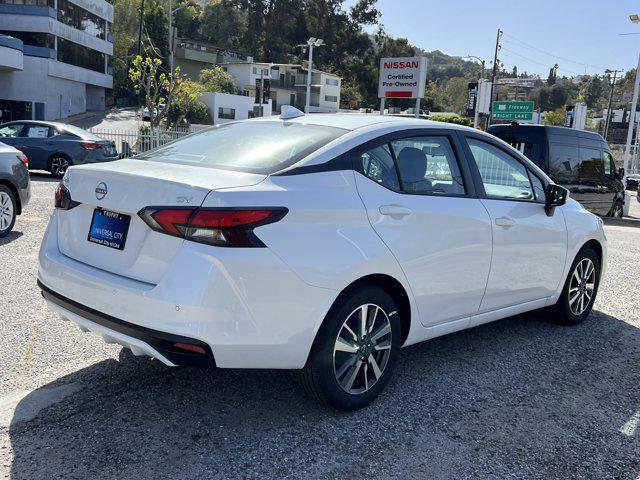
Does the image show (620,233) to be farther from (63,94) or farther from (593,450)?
(63,94)

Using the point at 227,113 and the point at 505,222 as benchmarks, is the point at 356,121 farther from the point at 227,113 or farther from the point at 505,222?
the point at 227,113

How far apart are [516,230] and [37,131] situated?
1494 cm

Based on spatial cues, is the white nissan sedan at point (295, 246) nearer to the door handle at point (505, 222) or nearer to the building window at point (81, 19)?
the door handle at point (505, 222)

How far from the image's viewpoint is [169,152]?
3906 mm

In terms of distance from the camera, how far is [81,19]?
170 ft

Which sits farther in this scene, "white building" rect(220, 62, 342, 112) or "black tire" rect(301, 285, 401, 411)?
"white building" rect(220, 62, 342, 112)

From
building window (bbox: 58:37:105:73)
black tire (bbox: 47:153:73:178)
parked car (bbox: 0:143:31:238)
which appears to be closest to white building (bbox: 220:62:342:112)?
building window (bbox: 58:37:105:73)

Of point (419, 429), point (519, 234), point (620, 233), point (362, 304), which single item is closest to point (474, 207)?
point (519, 234)

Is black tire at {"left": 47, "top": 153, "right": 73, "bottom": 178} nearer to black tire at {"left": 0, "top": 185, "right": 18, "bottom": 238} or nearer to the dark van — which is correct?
black tire at {"left": 0, "top": 185, "right": 18, "bottom": 238}

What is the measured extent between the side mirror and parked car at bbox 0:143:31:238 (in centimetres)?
647

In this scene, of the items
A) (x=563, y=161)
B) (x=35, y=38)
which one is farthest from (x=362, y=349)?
(x=35, y=38)

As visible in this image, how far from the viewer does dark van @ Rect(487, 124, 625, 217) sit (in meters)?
11.8

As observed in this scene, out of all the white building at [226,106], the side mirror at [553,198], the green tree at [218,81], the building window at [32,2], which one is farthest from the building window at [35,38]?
the side mirror at [553,198]

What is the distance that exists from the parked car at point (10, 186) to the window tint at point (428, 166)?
19.4 ft
